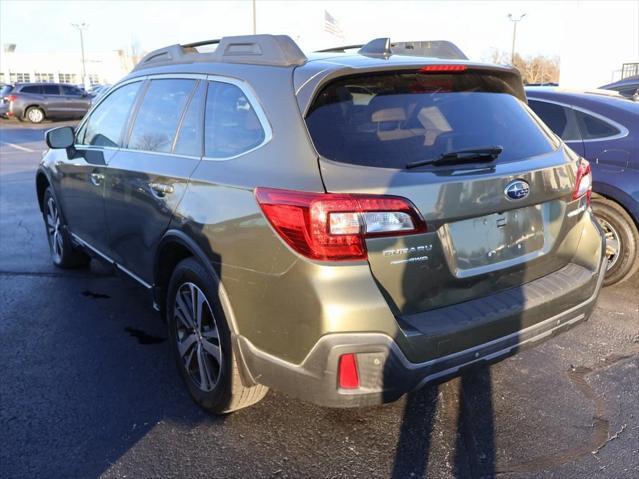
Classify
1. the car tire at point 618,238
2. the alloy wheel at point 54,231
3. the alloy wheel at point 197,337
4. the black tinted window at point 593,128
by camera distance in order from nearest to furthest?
the alloy wheel at point 197,337
the car tire at point 618,238
the black tinted window at point 593,128
the alloy wheel at point 54,231

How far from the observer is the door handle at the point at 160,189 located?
10.4ft

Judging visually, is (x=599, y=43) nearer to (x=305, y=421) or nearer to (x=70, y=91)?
(x=70, y=91)

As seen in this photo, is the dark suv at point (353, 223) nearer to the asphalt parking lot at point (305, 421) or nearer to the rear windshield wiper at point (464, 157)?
the rear windshield wiper at point (464, 157)

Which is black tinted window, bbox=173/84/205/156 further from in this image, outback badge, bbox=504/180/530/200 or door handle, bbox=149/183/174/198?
outback badge, bbox=504/180/530/200

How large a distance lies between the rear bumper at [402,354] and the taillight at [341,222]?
0.34m

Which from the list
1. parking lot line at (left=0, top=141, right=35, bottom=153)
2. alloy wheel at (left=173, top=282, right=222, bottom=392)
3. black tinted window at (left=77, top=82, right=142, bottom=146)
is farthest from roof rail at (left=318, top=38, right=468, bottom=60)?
parking lot line at (left=0, top=141, right=35, bottom=153)

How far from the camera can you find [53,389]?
11.2 feet

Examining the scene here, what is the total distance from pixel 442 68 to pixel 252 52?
3.10 ft

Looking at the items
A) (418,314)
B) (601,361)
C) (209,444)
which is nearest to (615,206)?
(601,361)

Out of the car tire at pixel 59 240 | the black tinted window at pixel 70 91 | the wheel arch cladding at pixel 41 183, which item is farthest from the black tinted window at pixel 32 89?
the car tire at pixel 59 240

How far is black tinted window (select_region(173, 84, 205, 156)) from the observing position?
3156 mm

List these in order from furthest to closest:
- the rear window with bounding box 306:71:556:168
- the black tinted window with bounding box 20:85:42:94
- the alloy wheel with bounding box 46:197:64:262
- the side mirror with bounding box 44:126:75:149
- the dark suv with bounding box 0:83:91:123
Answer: the black tinted window with bounding box 20:85:42:94, the dark suv with bounding box 0:83:91:123, the alloy wheel with bounding box 46:197:64:262, the side mirror with bounding box 44:126:75:149, the rear window with bounding box 306:71:556:168

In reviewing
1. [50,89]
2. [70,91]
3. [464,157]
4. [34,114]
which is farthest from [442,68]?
[70,91]

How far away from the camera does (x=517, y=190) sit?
106 inches
